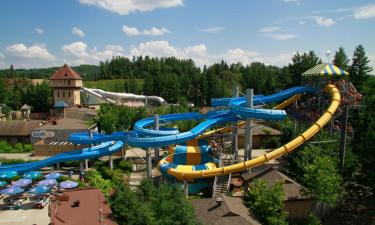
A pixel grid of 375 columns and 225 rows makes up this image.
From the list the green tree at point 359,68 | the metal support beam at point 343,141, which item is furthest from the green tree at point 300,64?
the metal support beam at point 343,141

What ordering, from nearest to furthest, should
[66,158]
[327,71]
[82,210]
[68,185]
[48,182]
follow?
[82,210] → [68,185] → [48,182] → [327,71] → [66,158]

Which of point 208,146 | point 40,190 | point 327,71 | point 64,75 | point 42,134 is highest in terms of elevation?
point 64,75

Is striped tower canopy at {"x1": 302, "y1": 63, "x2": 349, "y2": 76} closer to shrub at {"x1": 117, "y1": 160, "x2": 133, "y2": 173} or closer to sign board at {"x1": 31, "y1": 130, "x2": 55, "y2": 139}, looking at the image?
shrub at {"x1": 117, "y1": 160, "x2": 133, "y2": 173}

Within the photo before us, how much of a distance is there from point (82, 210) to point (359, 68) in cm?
3778

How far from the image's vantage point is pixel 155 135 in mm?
27266

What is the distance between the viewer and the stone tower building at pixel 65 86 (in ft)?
233

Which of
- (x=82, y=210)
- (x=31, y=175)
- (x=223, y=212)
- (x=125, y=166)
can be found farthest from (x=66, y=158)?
(x=223, y=212)

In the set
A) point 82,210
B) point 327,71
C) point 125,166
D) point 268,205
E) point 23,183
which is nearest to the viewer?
point 82,210

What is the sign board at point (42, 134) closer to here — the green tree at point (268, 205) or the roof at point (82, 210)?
the roof at point (82, 210)

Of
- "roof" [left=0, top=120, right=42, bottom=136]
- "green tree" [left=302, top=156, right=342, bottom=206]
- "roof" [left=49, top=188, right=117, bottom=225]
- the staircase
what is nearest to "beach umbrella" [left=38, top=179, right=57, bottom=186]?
"roof" [left=49, top=188, right=117, bottom=225]

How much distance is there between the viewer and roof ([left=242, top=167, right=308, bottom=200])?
23.1m

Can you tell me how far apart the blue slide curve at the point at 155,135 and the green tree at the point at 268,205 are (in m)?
7.23

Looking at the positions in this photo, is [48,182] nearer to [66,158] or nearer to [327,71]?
[66,158]

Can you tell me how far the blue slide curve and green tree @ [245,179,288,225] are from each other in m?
7.23
